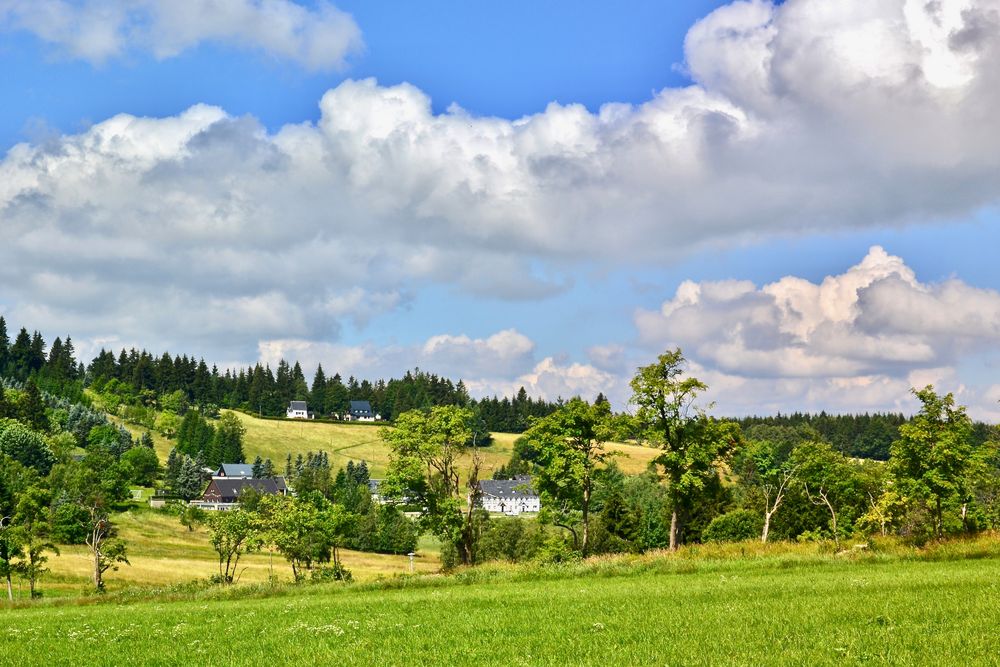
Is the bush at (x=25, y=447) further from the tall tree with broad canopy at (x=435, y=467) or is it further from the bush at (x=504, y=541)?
the tall tree with broad canopy at (x=435, y=467)

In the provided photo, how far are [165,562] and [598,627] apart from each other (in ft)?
389

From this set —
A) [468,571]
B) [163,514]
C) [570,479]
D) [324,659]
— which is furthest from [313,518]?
[163,514]

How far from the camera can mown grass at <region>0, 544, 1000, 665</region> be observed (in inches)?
571

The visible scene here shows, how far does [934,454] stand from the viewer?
44.9 meters

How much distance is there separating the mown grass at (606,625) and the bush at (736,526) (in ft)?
252

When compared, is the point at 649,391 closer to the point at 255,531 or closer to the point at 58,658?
the point at 58,658

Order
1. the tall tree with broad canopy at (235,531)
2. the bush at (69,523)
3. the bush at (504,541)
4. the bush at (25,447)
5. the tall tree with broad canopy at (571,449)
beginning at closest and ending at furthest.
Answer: the tall tree with broad canopy at (571,449) → the tall tree with broad canopy at (235,531) → the bush at (69,523) → the bush at (504,541) → the bush at (25,447)

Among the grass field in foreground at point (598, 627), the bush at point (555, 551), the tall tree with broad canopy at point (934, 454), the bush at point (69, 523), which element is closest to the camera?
the grass field in foreground at point (598, 627)

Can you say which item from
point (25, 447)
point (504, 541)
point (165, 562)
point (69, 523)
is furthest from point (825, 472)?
point (25, 447)

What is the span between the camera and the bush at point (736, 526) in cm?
10706

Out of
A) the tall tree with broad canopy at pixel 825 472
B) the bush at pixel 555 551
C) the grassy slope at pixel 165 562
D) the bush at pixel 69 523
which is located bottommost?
the grassy slope at pixel 165 562

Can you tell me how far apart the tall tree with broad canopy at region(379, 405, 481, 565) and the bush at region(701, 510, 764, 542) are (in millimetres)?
55685

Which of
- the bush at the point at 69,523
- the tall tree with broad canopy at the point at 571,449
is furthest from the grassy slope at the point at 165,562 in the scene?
the tall tree with broad canopy at the point at 571,449

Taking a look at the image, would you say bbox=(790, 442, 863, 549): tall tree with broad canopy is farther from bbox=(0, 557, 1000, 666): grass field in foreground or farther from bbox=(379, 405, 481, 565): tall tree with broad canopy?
bbox=(0, 557, 1000, 666): grass field in foreground
